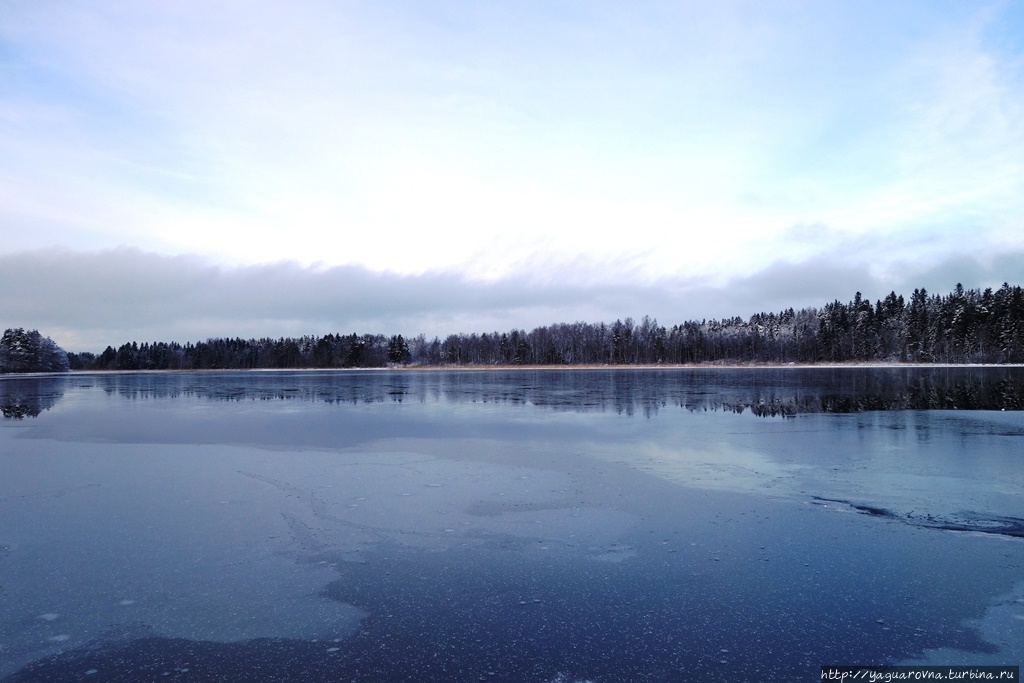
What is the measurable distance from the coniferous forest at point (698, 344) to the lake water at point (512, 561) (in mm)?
79526

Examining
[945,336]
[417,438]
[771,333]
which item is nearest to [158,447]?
[417,438]

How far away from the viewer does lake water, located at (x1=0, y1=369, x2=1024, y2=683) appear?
164 inches

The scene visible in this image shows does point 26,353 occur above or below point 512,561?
above

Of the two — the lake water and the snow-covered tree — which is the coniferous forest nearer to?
the snow-covered tree

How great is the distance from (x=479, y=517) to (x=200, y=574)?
10.3 feet

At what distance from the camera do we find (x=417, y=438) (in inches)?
585

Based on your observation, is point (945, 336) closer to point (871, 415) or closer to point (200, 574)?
point (871, 415)

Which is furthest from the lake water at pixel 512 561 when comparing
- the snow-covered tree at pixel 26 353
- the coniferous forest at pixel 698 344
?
the snow-covered tree at pixel 26 353

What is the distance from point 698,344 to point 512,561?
352 ft

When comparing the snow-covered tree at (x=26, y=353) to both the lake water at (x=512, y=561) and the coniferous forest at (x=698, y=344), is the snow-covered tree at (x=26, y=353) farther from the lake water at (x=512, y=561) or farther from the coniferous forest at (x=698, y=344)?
the lake water at (x=512, y=561)

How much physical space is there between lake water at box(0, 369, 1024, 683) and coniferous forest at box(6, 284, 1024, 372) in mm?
79526

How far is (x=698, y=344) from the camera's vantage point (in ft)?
355

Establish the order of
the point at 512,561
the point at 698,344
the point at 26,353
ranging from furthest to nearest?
the point at 698,344 < the point at 26,353 < the point at 512,561

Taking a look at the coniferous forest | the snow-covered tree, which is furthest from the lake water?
the snow-covered tree
